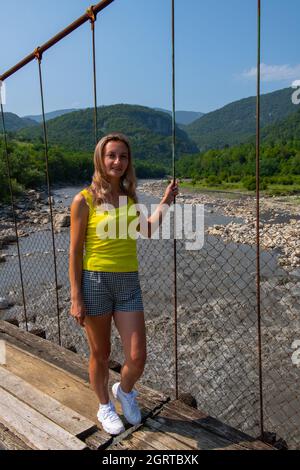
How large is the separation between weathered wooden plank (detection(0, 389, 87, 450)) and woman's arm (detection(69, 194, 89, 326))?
57 centimetres

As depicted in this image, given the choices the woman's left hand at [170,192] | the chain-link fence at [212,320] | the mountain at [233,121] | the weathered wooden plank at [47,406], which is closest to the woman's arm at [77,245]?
the woman's left hand at [170,192]

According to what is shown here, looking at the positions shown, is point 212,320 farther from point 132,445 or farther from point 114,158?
point 114,158

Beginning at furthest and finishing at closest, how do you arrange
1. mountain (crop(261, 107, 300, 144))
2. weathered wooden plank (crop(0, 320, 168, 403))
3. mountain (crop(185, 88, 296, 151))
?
mountain (crop(185, 88, 296, 151))
mountain (crop(261, 107, 300, 144))
weathered wooden plank (crop(0, 320, 168, 403))

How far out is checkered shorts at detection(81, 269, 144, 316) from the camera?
6.16ft

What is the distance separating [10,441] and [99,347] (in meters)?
0.61

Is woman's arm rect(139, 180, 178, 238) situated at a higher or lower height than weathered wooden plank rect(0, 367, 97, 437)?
higher

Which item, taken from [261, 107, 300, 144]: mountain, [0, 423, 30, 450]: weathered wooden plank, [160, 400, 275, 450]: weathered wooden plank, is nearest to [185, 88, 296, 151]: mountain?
[261, 107, 300, 144]: mountain

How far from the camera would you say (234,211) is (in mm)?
22438

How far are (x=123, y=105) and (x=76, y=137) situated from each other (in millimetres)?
47550

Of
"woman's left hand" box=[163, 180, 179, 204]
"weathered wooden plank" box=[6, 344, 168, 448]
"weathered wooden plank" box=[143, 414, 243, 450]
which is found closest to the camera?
"weathered wooden plank" box=[143, 414, 243, 450]

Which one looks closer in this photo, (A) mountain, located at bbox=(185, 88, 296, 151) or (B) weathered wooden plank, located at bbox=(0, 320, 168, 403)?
(B) weathered wooden plank, located at bbox=(0, 320, 168, 403)

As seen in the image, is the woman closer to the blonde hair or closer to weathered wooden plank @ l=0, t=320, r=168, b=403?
the blonde hair

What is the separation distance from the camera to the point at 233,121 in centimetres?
12900

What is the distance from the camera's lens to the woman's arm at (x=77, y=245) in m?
1.84
